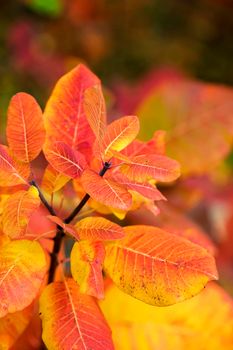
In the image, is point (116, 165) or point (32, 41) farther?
point (32, 41)

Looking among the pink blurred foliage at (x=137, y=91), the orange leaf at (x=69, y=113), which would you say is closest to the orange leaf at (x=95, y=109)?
the orange leaf at (x=69, y=113)

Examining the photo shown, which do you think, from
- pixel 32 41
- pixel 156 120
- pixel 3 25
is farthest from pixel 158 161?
pixel 3 25

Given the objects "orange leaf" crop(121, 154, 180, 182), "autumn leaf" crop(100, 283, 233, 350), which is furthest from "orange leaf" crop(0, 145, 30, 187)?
"autumn leaf" crop(100, 283, 233, 350)

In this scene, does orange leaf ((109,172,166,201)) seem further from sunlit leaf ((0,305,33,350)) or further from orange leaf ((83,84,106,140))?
sunlit leaf ((0,305,33,350))

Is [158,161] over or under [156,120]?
over

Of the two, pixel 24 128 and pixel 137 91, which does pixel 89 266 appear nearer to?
pixel 24 128

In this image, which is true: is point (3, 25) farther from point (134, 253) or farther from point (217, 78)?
point (134, 253)

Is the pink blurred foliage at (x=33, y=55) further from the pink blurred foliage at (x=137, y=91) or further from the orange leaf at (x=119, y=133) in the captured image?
the orange leaf at (x=119, y=133)
